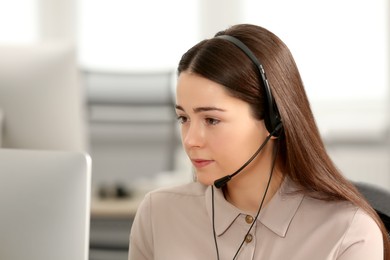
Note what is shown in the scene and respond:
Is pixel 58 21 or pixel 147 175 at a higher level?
pixel 58 21

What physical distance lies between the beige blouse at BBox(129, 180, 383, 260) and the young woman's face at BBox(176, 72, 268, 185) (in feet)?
0.37

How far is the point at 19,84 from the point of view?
168 cm

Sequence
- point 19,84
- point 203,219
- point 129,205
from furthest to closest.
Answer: point 129,205, point 19,84, point 203,219

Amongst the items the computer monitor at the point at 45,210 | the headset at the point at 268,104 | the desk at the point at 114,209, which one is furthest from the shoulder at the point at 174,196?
the desk at the point at 114,209

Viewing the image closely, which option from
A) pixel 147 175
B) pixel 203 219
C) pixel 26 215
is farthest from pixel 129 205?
pixel 26 215

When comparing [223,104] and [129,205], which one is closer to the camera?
[223,104]

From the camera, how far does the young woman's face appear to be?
4.55ft

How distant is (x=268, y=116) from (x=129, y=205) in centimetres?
188

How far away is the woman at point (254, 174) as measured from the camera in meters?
1.39

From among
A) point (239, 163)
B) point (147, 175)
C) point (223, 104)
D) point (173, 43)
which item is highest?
point (223, 104)

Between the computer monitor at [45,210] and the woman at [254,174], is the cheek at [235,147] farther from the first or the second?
the computer monitor at [45,210]

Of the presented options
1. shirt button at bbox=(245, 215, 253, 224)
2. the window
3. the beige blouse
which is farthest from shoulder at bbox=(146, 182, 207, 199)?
the window

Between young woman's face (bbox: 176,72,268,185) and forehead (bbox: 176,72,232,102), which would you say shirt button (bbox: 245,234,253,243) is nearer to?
young woman's face (bbox: 176,72,268,185)

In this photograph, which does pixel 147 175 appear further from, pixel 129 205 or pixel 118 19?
pixel 118 19
